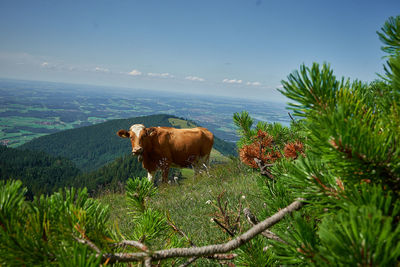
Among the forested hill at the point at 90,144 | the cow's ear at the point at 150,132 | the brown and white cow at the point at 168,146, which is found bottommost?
the forested hill at the point at 90,144

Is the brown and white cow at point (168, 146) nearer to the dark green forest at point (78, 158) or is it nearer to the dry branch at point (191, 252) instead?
the dry branch at point (191, 252)

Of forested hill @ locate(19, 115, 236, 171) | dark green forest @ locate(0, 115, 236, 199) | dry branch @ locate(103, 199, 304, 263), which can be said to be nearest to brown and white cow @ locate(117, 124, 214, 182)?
dry branch @ locate(103, 199, 304, 263)

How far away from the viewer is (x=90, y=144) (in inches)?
5979

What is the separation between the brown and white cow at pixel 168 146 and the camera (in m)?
9.46

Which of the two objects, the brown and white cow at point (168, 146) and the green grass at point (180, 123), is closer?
the brown and white cow at point (168, 146)

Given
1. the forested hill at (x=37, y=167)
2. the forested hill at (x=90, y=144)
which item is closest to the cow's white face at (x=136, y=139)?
the forested hill at (x=37, y=167)

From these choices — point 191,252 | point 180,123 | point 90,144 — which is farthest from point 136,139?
point 90,144

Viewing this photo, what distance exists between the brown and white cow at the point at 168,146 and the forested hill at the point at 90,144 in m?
126

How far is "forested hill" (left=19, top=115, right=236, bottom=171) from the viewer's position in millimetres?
140750

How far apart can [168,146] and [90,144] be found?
16014cm

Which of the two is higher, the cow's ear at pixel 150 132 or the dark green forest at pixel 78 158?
the cow's ear at pixel 150 132

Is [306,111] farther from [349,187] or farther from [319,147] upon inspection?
[349,187]

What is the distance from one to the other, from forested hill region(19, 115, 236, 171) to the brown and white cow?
4942 inches

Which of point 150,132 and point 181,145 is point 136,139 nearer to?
point 150,132
